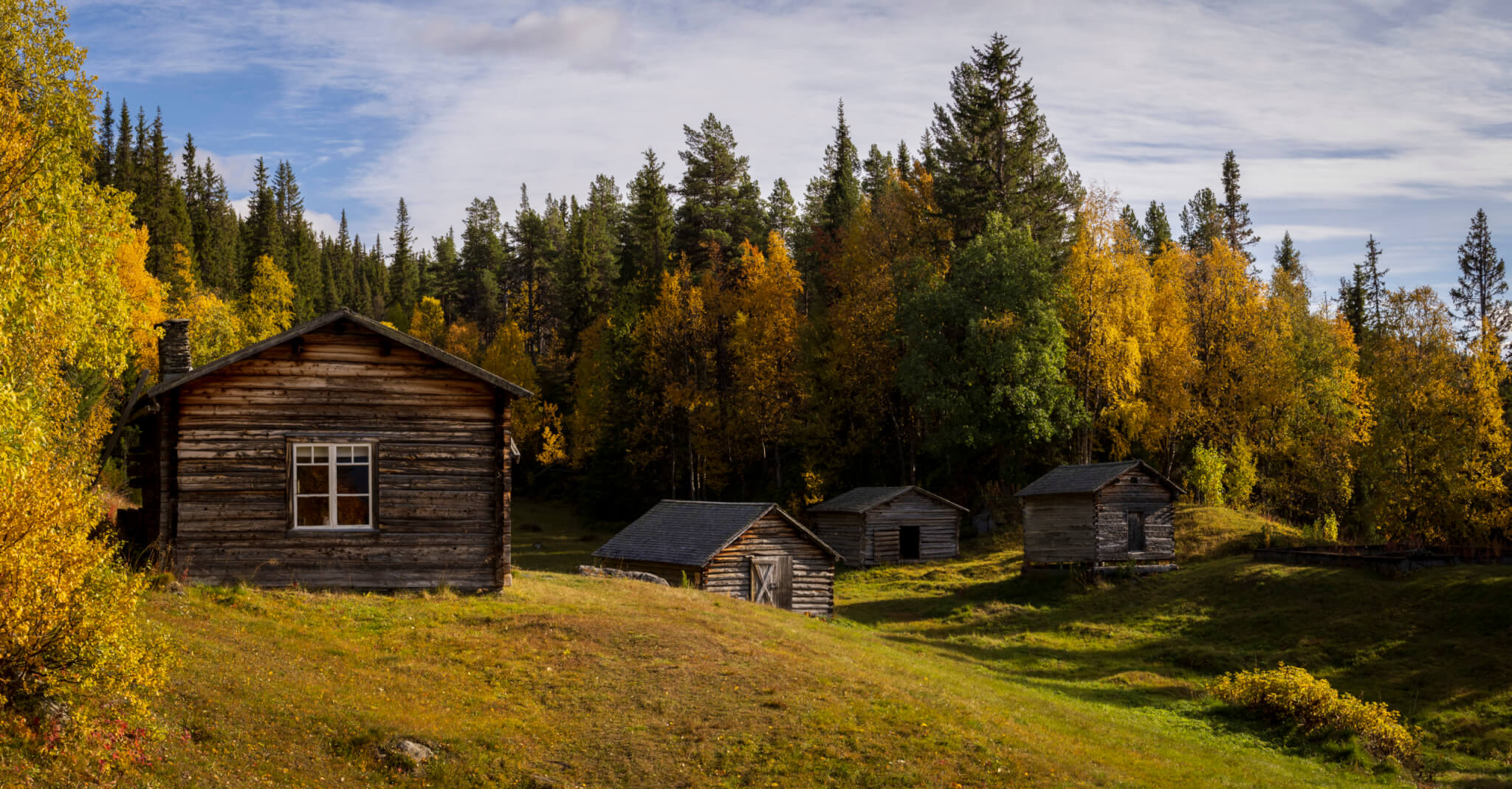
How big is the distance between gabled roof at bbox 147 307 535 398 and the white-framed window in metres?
2.33

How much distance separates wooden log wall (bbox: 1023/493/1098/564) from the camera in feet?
147

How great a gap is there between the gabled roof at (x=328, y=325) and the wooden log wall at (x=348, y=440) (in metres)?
0.33

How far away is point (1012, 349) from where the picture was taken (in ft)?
175

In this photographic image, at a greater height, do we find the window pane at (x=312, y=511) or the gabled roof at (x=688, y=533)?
the window pane at (x=312, y=511)

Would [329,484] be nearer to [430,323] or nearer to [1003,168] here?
[1003,168]

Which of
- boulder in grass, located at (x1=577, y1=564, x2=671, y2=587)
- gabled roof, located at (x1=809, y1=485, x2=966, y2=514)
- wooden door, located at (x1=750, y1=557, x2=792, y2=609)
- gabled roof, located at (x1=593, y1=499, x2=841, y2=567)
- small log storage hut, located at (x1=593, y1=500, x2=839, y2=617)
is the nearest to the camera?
boulder in grass, located at (x1=577, y1=564, x2=671, y2=587)

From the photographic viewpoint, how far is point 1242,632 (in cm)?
3553

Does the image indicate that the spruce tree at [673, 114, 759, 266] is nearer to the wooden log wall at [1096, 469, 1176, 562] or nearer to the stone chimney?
the wooden log wall at [1096, 469, 1176, 562]

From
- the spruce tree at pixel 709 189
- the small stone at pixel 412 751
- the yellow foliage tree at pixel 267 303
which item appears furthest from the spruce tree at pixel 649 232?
the small stone at pixel 412 751

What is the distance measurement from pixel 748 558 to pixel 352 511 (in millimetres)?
15302

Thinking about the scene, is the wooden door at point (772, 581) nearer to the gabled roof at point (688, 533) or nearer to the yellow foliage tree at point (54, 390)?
the gabled roof at point (688, 533)

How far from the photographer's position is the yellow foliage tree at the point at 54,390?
11875 millimetres

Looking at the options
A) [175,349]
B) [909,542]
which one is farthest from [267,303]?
[175,349]

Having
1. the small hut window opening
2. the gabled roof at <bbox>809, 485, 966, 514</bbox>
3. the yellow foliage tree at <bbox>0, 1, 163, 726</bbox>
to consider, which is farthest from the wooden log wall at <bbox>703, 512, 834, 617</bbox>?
the yellow foliage tree at <bbox>0, 1, 163, 726</bbox>
